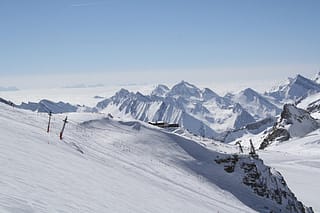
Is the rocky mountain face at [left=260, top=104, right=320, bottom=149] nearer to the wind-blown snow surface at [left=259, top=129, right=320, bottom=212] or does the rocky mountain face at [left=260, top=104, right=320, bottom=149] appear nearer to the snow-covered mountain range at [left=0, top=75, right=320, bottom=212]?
the wind-blown snow surface at [left=259, top=129, right=320, bottom=212]

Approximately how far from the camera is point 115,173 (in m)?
20.5

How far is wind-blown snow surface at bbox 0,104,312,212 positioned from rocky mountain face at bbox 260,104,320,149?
111 meters

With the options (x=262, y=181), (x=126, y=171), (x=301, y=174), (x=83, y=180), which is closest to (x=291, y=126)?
(x=301, y=174)

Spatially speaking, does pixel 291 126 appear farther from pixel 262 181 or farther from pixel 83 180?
pixel 83 180

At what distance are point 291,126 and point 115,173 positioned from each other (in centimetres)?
14245

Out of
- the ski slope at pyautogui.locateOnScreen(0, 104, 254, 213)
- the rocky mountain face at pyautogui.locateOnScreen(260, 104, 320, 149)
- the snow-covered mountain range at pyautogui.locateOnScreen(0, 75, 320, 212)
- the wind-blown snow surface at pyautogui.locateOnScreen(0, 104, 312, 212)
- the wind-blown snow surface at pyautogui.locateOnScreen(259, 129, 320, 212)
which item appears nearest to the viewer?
the ski slope at pyautogui.locateOnScreen(0, 104, 254, 213)

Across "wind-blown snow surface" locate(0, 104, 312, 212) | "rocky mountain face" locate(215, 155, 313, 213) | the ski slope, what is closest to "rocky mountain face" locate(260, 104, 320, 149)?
"rocky mountain face" locate(215, 155, 313, 213)

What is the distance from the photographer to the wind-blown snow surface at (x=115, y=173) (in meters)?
12.0

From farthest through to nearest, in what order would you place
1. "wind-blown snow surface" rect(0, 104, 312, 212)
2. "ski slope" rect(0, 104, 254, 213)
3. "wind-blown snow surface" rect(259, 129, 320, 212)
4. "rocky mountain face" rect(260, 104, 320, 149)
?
1. "rocky mountain face" rect(260, 104, 320, 149)
2. "wind-blown snow surface" rect(259, 129, 320, 212)
3. "wind-blown snow surface" rect(0, 104, 312, 212)
4. "ski slope" rect(0, 104, 254, 213)

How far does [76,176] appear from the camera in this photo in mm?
15719

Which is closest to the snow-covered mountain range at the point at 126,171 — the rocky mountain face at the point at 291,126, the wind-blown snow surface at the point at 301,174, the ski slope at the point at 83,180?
the ski slope at the point at 83,180

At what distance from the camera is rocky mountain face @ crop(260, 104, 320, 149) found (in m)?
147

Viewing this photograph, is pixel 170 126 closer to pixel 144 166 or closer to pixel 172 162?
pixel 172 162

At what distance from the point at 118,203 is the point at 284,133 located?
14185 centimetres
